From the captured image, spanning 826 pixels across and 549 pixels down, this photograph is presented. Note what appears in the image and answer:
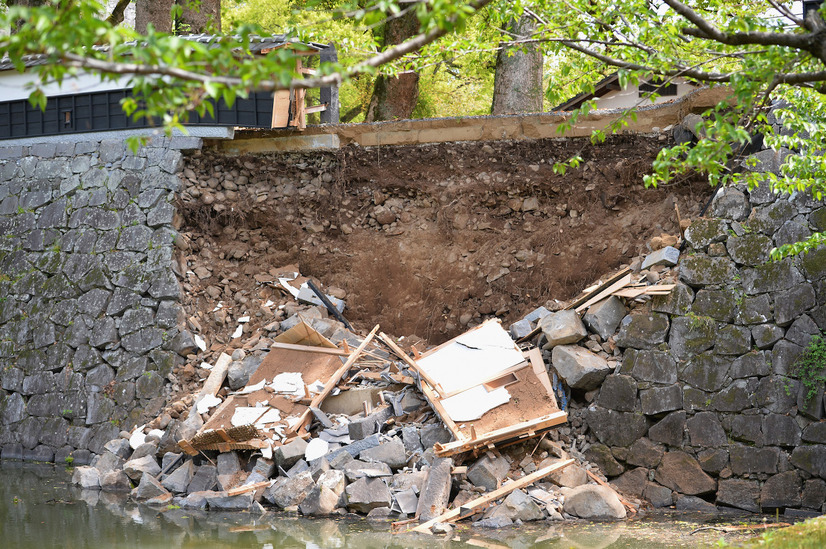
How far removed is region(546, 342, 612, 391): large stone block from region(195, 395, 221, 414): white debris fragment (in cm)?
471

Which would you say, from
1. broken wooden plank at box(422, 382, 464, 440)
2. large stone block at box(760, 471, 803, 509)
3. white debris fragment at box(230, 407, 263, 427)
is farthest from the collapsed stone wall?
white debris fragment at box(230, 407, 263, 427)

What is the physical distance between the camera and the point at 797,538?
229 inches

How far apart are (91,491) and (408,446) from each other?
4359mm

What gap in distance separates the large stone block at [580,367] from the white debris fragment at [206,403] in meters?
4.71

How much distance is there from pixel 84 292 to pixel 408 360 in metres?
6.13

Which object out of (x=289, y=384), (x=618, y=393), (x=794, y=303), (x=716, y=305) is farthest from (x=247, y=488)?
(x=794, y=303)

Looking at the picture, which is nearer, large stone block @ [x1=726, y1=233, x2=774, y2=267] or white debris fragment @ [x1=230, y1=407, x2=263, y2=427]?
large stone block @ [x1=726, y1=233, x2=774, y2=267]

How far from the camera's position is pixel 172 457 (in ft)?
32.9

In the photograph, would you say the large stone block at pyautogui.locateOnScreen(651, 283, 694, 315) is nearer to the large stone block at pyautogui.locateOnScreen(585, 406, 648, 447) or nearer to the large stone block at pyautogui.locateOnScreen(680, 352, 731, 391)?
the large stone block at pyautogui.locateOnScreen(680, 352, 731, 391)

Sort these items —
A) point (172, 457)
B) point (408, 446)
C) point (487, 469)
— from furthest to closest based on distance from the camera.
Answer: point (172, 457) < point (408, 446) < point (487, 469)

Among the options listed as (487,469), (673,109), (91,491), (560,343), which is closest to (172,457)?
(91,491)

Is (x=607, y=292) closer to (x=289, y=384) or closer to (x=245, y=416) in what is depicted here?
(x=289, y=384)

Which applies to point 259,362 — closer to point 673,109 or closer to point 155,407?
point 155,407

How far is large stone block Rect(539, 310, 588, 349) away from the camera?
971 centimetres
